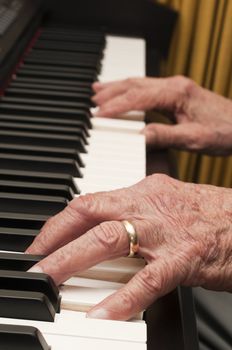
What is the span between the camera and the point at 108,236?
638 mm

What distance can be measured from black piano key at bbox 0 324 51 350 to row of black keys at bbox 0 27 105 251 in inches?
6.9

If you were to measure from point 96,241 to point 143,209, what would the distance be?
0.09 m

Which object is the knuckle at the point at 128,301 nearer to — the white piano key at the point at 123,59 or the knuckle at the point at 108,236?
the knuckle at the point at 108,236

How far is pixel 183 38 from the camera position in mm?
1760

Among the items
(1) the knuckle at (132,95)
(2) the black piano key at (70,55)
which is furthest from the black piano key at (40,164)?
(2) the black piano key at (70,55)

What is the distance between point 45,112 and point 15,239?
0.46 metres

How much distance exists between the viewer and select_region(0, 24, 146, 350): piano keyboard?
1.90 feet

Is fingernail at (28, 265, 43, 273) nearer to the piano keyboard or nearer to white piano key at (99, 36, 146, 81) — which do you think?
the piano keyboard

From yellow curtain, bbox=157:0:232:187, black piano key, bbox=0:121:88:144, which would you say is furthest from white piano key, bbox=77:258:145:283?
yellow curtain, bbox=157:0:232:187

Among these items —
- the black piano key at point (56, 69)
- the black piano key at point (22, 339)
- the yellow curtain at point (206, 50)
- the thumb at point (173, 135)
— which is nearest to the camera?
the black piano key at point (22, 339)

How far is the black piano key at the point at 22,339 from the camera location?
Answer: 0.52 meters

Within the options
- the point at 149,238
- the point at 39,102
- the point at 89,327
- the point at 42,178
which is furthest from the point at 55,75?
the point at 89,327

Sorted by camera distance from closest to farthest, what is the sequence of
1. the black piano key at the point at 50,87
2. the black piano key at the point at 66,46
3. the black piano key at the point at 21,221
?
1. the black piano key at the point at 21,221
2. the black piano key at the point at 50,87
3. the black piano key at the point at 66,46

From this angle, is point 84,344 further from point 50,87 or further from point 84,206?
point 50,87
